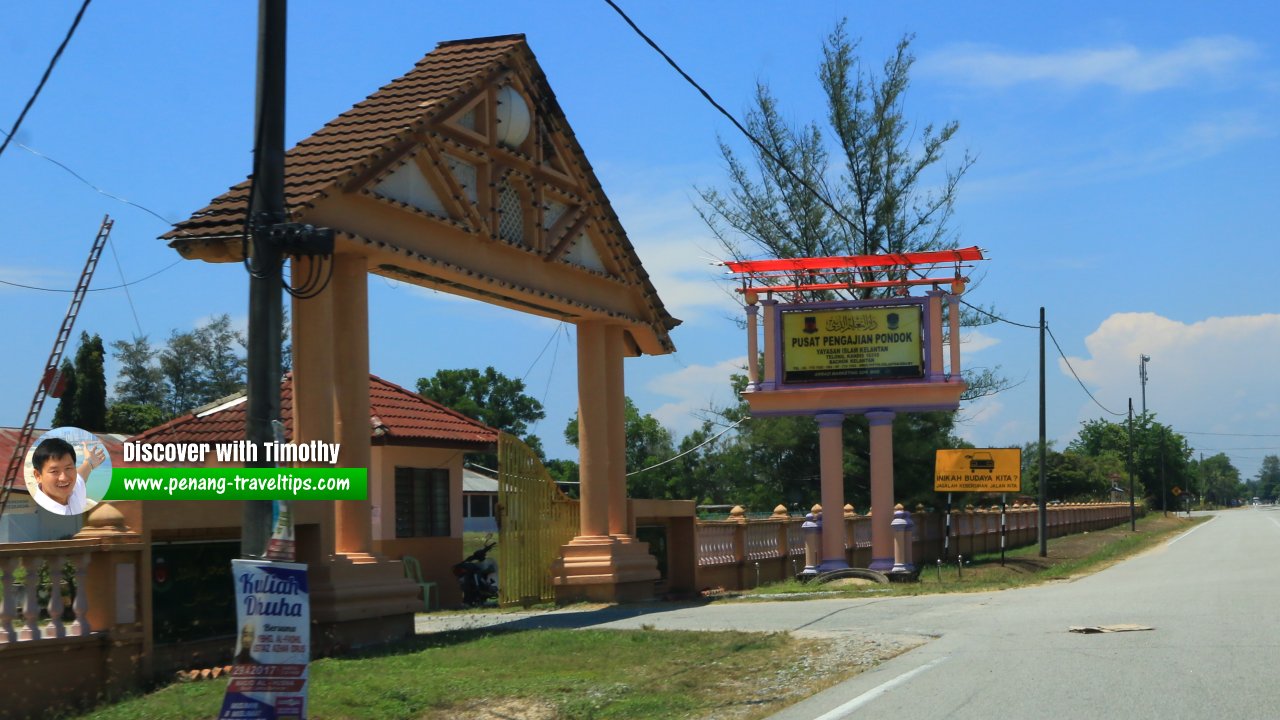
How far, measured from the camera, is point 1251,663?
1112 cm

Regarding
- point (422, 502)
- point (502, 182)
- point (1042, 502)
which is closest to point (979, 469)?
point (1042, 502)

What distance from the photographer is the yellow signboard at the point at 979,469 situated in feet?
96.2

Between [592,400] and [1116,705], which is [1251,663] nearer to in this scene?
[1116,705]

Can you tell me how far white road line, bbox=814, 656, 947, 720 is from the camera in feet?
30.2

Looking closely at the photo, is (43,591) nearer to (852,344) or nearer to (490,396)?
(852,344)

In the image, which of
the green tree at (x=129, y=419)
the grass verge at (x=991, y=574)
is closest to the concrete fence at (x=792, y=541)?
the grass verge at (x=991, y=574)

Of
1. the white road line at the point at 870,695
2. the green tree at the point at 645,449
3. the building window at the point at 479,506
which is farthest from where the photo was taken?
the green tree at the point at 645,449

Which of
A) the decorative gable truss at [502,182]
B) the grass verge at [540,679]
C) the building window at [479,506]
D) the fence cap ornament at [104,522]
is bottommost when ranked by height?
the building window at [479,506]

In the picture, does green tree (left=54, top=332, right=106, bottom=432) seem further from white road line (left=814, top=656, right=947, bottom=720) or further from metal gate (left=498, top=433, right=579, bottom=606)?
white road line (left=814, top=656, right=947, bottom=720)

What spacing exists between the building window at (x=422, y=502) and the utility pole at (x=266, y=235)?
12.3 meters

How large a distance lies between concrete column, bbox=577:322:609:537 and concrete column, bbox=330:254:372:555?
6.22 metres

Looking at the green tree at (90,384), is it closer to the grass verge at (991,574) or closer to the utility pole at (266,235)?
the grass verge at (991,574)

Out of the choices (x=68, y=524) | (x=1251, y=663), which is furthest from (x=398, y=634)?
(x=1251, y=663)

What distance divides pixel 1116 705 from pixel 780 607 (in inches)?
412
